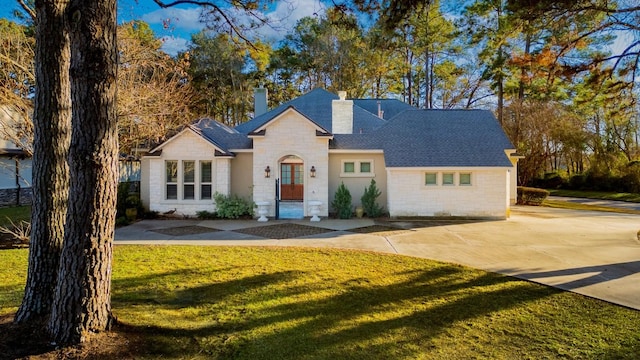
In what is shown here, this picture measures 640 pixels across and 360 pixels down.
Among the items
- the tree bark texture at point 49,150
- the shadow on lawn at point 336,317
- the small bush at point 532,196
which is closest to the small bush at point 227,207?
the shadow on lawn at point 336,317

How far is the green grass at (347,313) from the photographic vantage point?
13.0ft

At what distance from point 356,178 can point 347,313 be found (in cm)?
1064

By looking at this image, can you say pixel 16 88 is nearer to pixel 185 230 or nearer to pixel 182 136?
pixel 182 136

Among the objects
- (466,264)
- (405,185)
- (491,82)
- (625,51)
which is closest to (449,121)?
(405,185)

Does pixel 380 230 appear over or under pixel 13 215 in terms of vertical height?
under

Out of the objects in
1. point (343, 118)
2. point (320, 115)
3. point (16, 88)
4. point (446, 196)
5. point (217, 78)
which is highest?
point (217, 78)

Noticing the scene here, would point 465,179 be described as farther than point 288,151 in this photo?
No

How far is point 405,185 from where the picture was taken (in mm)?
14461

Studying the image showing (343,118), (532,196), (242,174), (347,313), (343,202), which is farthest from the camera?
(532,196)

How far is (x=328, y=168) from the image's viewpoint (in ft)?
49.3

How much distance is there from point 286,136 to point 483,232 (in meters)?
8.20

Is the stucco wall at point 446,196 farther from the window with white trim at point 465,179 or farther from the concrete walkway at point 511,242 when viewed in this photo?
the concrete walkway at point 511,242

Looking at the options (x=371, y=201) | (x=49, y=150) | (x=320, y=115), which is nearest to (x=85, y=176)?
(x=49, y=150)

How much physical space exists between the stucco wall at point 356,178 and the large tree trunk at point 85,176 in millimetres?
11873
